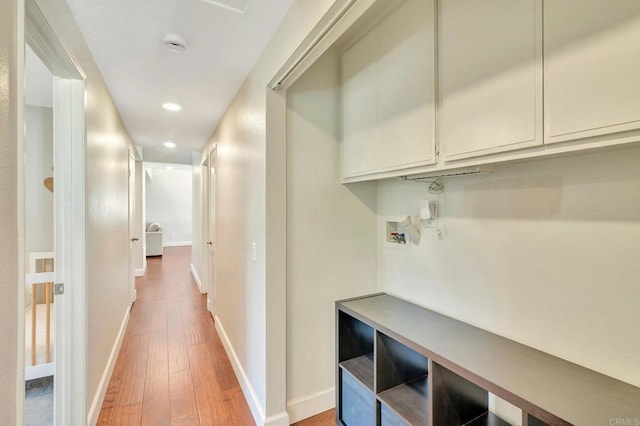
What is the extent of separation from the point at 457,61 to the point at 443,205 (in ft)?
2.40

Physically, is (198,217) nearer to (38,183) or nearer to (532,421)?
(38,183)

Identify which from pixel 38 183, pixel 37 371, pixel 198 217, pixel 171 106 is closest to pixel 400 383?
pixel 37 371

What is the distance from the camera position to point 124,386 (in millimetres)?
2281

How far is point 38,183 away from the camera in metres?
2.60

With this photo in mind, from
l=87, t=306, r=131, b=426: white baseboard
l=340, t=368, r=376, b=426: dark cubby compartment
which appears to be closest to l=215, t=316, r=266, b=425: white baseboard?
l=340, t=368, r=376, b=426: dark cubby compartment

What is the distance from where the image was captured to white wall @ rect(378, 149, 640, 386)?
39.8 inches

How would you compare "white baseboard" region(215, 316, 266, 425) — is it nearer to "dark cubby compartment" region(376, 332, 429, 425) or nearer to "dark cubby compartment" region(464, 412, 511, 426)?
"dark cubby compartment" region(376, 332, 429, 425)

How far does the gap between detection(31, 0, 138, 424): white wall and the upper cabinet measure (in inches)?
58.2

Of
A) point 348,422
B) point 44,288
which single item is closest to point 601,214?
point 348,422

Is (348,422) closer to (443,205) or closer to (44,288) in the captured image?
(443,205)

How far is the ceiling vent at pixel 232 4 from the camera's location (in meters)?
1.38

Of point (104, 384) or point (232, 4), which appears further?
point (104, 384)

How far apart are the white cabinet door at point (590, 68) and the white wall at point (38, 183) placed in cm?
359

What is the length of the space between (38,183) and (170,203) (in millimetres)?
8385
